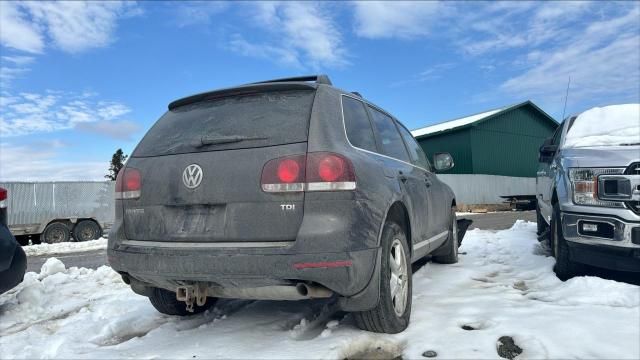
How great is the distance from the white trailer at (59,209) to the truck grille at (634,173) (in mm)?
16052

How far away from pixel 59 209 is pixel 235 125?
49.6ft

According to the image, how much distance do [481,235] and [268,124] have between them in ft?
22.3

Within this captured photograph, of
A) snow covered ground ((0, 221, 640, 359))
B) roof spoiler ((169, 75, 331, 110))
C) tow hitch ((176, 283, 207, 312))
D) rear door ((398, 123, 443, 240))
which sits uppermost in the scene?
roof spoiler ((169, 75, 331, 110))

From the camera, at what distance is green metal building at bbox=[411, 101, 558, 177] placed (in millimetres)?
29969

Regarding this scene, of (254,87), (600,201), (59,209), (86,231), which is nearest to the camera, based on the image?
(254,87)

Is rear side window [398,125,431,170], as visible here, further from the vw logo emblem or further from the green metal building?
the green metal building

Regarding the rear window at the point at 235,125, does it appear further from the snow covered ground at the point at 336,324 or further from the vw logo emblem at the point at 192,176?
the snow covered ground at the point at 336,324

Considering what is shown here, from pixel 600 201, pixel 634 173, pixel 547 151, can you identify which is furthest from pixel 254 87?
pixel 547 151

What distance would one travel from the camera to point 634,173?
4.13 m

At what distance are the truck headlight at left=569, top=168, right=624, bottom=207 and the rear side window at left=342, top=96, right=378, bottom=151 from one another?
2193mm

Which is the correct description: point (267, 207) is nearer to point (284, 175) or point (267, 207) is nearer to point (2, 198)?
point (284, 175)

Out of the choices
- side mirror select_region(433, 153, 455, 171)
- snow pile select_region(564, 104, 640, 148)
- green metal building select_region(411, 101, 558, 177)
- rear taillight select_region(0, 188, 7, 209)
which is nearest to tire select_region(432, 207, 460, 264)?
side mirror select_region(433, 153, 455, 171)

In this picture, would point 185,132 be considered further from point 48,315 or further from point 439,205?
point 439,205

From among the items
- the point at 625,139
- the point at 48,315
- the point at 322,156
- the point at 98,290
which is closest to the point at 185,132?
the point at 322,156
